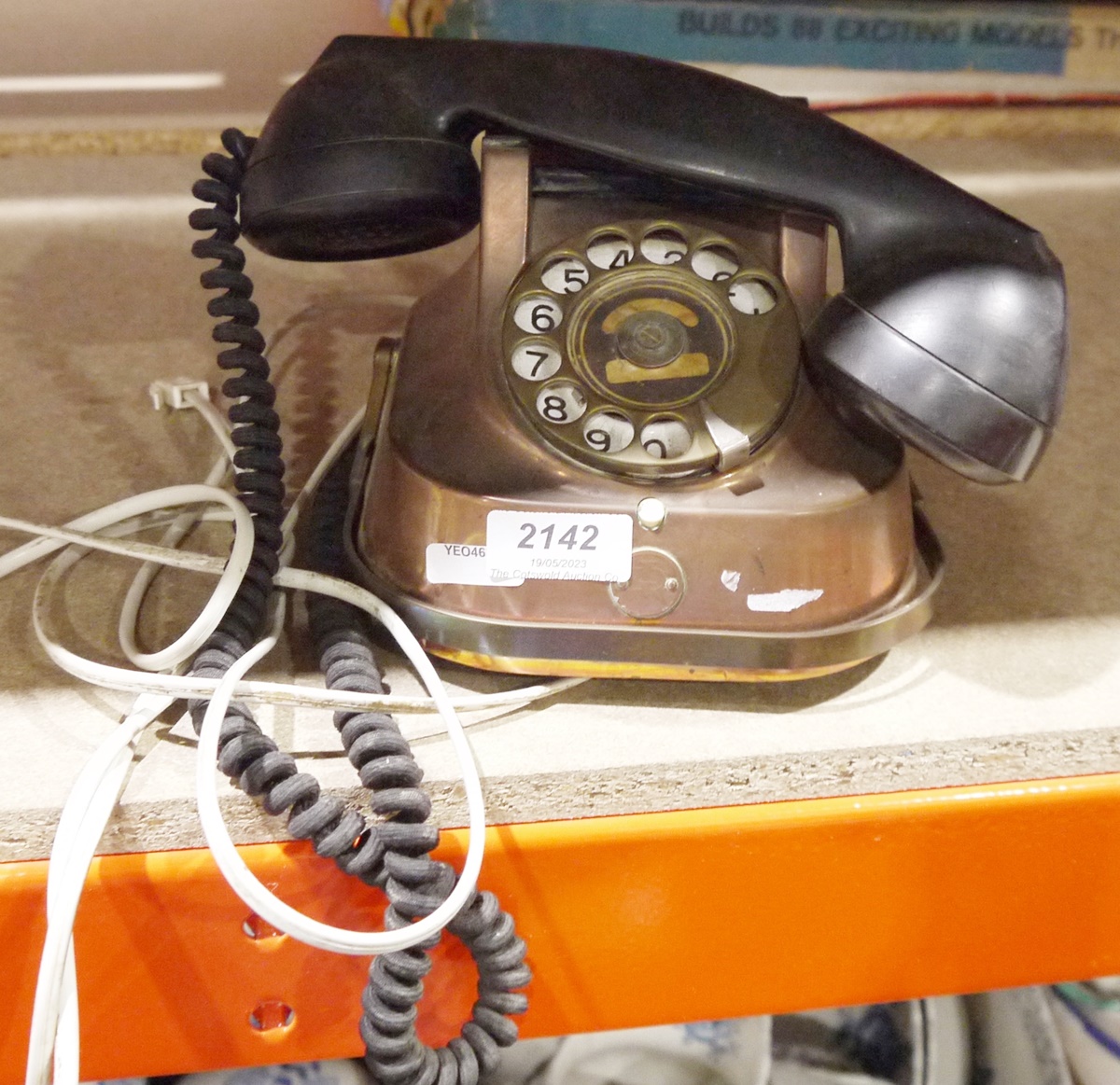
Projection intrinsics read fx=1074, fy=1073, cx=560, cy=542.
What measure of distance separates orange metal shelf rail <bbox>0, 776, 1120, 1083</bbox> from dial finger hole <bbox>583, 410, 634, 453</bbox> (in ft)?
0.50

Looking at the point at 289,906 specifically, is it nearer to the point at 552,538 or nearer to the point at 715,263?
the point at 552,538

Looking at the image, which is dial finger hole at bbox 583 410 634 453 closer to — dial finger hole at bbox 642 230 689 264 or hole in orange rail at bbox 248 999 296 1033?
dial finger hole at bbox 642 230 689 264

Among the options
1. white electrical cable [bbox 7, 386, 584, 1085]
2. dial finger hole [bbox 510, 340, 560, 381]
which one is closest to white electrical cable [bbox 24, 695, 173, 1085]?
white electrical cable [bbox 7, 386, 584, 1085]

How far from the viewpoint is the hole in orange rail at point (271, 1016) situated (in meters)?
0.45

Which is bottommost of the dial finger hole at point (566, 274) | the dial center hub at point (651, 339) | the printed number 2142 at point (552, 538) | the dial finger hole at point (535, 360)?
the printed number 2142 at point (552, 538)

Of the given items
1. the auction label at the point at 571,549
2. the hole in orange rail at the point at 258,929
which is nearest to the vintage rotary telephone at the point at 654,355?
the auction label at the point at 571,549

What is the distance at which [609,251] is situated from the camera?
0.48 m

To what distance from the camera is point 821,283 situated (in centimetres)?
49

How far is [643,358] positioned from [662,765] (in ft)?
0.57

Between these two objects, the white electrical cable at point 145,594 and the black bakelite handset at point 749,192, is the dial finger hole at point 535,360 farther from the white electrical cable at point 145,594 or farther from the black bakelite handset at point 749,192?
the white electrical cable at point 145,594

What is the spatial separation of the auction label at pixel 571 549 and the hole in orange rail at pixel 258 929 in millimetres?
168

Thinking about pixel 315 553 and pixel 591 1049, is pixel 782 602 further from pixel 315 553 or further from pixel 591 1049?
pixel 591 1049

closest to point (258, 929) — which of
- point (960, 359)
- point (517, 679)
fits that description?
point (517, 679)

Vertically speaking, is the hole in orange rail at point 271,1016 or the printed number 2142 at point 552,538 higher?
the printed number 2142 at point 552,538
